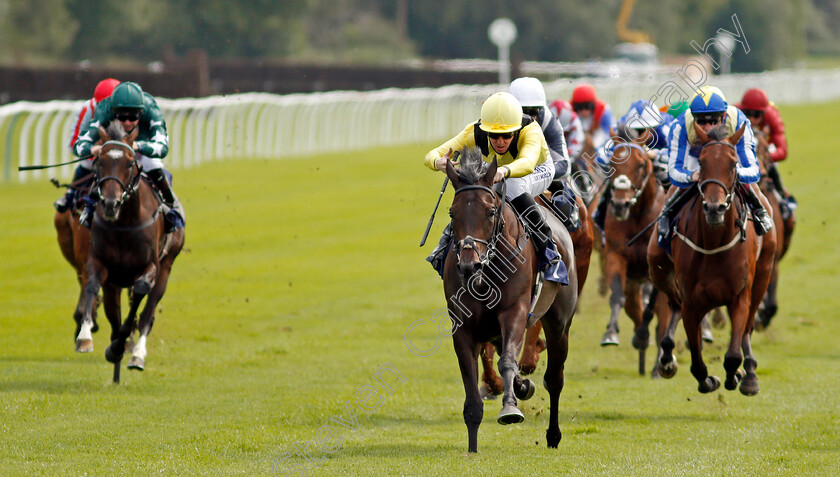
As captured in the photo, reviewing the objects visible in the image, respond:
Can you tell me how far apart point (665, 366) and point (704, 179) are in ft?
5.52

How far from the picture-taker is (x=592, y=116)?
12.6 metres

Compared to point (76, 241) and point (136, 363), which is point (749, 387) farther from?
point (76, 241)

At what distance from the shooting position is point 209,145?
2092 cm

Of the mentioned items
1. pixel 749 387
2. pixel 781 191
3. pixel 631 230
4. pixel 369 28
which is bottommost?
pixel 749 387

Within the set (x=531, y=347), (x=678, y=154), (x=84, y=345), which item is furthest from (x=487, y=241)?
(x=84, y=345)

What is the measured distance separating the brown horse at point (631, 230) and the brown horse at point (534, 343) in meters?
0.96

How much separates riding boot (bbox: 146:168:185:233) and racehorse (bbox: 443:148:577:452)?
3.23 m

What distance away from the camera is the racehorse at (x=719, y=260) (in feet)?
25.3

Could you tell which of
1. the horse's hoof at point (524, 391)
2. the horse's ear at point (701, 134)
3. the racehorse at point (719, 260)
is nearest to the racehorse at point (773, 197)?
the racehorse at point (719, 260)

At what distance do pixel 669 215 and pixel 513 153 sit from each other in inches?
80.3

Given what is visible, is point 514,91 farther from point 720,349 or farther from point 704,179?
point 720,349

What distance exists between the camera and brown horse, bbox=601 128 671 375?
10.0 m

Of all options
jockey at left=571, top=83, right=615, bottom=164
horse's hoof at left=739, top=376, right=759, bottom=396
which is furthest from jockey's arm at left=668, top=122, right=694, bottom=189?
jockey at left=571, top=83, right=615, bottom=164

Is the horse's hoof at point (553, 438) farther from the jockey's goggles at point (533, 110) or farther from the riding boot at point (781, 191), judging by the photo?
the riding boot at point (781, 191)
